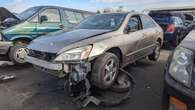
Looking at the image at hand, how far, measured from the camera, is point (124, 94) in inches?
150

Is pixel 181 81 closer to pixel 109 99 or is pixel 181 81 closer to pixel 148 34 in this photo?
pixel 109 99

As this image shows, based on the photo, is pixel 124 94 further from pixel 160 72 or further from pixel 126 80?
pixel 160 72

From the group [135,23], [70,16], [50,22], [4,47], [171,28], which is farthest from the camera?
[171,28]

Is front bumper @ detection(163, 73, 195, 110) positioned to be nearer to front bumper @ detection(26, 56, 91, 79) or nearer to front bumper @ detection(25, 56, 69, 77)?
front bumper @ detection(26, 56, 91, 79)

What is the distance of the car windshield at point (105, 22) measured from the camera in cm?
477

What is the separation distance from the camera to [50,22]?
22.0 feet

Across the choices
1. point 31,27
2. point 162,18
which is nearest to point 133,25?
point 31,27

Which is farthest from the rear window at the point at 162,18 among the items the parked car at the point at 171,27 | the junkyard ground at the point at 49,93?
the junkyard ground at the point at 49,93

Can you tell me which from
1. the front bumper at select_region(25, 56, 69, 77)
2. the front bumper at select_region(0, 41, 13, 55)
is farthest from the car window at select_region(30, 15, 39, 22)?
the front bumper at select_region(25, 56, 69, 77)

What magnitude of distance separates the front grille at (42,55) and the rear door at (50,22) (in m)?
2.23

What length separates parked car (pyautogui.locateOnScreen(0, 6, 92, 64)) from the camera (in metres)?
5.70

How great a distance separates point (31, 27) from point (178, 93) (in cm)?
496

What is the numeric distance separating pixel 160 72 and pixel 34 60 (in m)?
2.98

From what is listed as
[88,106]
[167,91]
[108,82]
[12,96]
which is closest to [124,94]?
[108,82]
